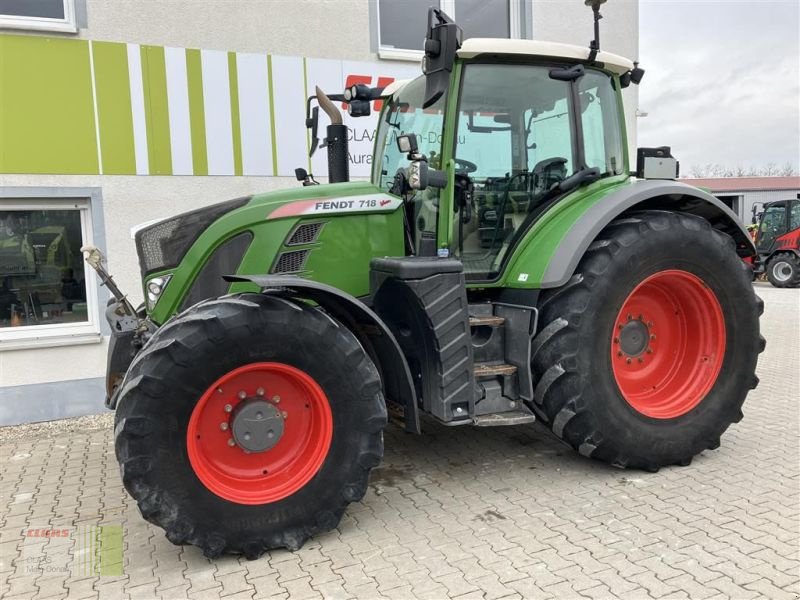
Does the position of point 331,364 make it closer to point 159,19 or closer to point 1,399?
point 1,399

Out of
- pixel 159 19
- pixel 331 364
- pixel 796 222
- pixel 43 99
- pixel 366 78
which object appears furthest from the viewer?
pixel 796 222

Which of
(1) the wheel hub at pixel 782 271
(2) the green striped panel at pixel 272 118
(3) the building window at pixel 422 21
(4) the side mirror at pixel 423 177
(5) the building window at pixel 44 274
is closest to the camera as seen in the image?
(4) the side mirror at pixel 423 177

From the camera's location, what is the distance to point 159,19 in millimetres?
5777

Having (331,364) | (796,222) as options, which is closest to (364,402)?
(331,364)

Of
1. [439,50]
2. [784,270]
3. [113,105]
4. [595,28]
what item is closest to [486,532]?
[439,50]

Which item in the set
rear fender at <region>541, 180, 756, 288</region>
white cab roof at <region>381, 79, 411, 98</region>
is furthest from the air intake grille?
white cab roof at <region>381, 79, 411, 98</region>

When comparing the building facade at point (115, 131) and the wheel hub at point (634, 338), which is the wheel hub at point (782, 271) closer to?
the building facade at point (115, 131)

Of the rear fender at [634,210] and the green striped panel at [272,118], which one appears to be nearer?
the rear fender at [634,210]

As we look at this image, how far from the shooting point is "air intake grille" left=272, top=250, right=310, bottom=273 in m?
3.54

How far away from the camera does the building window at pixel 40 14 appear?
17.6ft

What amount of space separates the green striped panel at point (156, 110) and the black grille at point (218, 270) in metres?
2.79

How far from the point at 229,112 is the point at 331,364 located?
3932 millimetres

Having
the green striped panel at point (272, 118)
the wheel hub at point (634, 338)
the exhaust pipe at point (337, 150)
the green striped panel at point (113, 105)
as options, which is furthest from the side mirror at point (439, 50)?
the green striped panel at point (113, 105)

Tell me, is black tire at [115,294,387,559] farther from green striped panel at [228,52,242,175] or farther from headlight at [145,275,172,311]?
green striped panel at [228,52,242,175]
